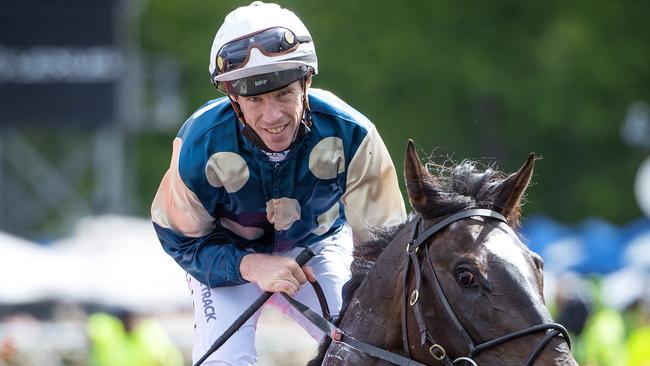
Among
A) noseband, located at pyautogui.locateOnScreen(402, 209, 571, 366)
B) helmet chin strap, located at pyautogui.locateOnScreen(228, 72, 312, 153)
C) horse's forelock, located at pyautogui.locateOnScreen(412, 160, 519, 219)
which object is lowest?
noseband, located at pyautogui.locateOnScreen(402, 209, 571, 366)

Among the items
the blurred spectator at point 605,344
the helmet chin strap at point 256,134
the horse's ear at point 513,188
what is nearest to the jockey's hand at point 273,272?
the helmet chin strap at point 256,134

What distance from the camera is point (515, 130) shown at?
25984 millimetres

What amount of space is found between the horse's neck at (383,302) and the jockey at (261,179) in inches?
14.6

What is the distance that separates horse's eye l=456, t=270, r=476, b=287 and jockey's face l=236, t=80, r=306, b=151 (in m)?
1.06

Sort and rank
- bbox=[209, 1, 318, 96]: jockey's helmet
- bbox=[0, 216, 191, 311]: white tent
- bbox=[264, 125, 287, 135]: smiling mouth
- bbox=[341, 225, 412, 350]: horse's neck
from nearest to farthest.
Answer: bbox=[341, 225, 412, 350]: horse's neck < bbox=[209, 1, 318, 96]: jockey's helmet < bbox=[264, 125, 287, 135]: smiling mouth < bbox=[0, 216, 191, 311]: white tent

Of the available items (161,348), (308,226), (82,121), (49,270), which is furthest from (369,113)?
(308,226)

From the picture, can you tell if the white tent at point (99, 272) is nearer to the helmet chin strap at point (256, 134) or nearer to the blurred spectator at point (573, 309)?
the blurred spectator at point (573, 309)

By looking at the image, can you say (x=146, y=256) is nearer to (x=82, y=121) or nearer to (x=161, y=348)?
(x=82, y=121)

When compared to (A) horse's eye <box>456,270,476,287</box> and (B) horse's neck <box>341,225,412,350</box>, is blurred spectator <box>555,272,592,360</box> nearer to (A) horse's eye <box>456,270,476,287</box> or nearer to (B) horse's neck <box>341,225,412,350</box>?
(B) horse's neck <box>341,225,412,350</box>

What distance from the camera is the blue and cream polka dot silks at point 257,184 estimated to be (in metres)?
4.86

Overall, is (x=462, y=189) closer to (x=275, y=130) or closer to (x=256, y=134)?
(x=275, y=130)

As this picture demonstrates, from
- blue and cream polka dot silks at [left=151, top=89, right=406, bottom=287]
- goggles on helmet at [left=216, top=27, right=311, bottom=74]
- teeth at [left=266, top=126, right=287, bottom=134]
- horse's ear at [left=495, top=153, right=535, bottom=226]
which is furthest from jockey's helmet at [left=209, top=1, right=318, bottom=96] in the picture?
horse's ear at [left=495, top=153, right=535, bottom=226]

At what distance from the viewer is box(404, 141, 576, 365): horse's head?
12.6ft

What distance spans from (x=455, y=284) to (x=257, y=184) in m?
1.19
